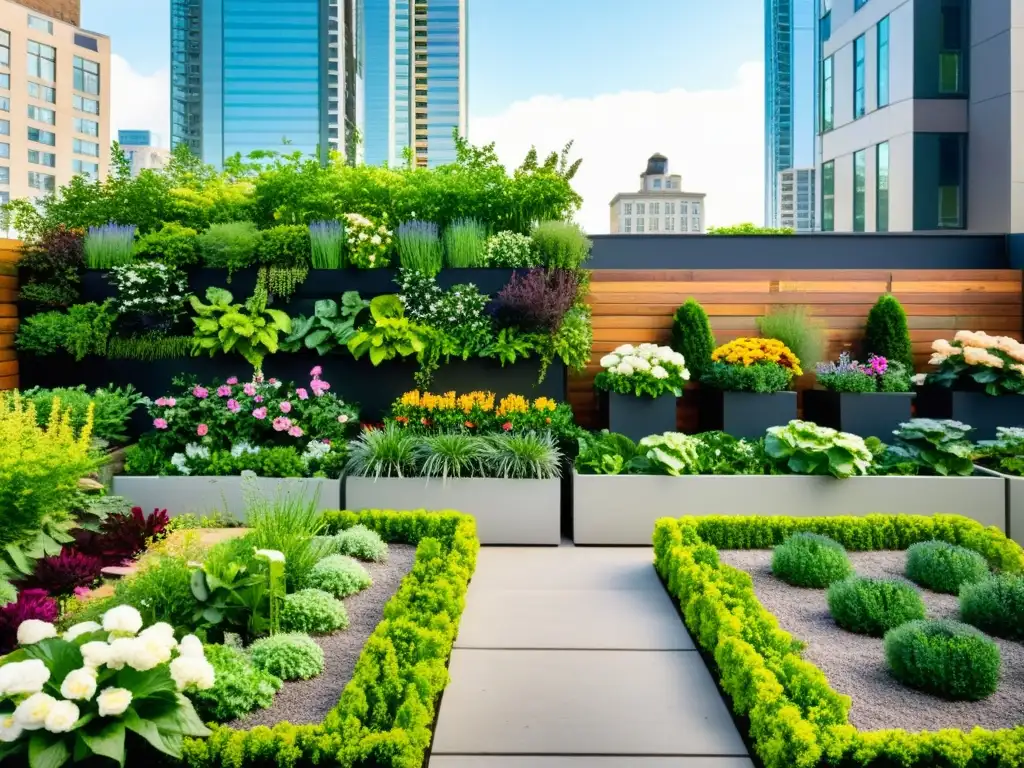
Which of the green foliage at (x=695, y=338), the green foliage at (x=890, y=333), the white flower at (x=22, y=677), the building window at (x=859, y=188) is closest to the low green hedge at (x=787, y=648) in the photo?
the white flower at (x=22, y=677)

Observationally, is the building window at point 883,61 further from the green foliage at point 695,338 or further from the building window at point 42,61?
the building window at point 42,61

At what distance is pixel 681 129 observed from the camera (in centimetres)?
1181

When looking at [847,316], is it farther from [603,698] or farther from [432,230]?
[603,698]

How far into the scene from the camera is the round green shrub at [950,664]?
9.86 feet

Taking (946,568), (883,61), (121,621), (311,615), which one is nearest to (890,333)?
(946,568)

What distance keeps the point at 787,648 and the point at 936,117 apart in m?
17.3

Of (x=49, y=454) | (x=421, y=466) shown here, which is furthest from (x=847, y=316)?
(x=49, y=454)

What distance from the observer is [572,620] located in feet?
13.7

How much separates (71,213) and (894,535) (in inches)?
291

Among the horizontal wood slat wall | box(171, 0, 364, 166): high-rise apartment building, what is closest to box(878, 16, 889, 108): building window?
the horizontal wood slat wall

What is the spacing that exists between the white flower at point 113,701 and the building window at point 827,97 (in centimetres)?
2296

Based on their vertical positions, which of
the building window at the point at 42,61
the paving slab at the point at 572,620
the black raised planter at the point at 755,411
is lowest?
the paving slab at the point at 572,620

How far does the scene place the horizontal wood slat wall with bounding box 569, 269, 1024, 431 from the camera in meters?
8.34

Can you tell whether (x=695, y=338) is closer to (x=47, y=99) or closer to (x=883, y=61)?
(x=883, y=61)
